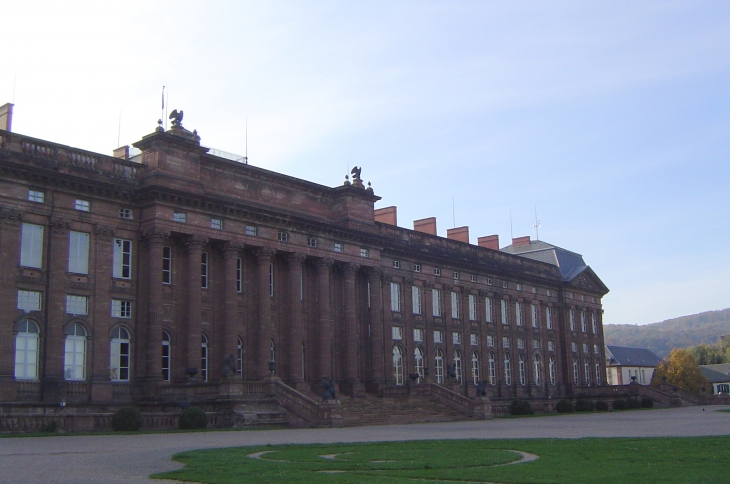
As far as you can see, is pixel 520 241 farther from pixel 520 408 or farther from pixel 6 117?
pixel 6 117

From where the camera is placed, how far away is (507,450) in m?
23.7

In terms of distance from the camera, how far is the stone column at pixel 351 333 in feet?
187

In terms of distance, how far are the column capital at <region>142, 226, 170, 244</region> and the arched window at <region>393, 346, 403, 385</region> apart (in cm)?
2449

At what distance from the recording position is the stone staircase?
45.8 metres

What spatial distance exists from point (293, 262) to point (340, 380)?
9258mm

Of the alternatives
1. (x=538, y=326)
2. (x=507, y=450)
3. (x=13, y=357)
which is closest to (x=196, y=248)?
(x=13, y=357)

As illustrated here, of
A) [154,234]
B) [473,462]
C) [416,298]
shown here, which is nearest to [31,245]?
[154,234]

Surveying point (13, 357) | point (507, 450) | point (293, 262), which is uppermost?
point (293, 262)

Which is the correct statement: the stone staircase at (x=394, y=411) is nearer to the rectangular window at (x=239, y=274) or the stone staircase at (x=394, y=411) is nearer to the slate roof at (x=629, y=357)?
the rectangular window at (x=239, y=274)

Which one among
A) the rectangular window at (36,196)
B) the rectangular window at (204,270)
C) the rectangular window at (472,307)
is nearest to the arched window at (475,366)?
the rectangular window at (472,307)

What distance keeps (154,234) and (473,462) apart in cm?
3041

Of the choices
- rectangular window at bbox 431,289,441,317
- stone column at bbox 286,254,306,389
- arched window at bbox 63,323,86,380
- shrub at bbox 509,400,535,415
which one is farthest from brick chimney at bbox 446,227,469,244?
arched window at bbox 63,323,86,380

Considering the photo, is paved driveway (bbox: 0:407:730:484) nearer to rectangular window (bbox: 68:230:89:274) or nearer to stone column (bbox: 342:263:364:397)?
rectangular window (bbox: 68:230:89:274)

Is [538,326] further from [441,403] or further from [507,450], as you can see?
[507,450]
